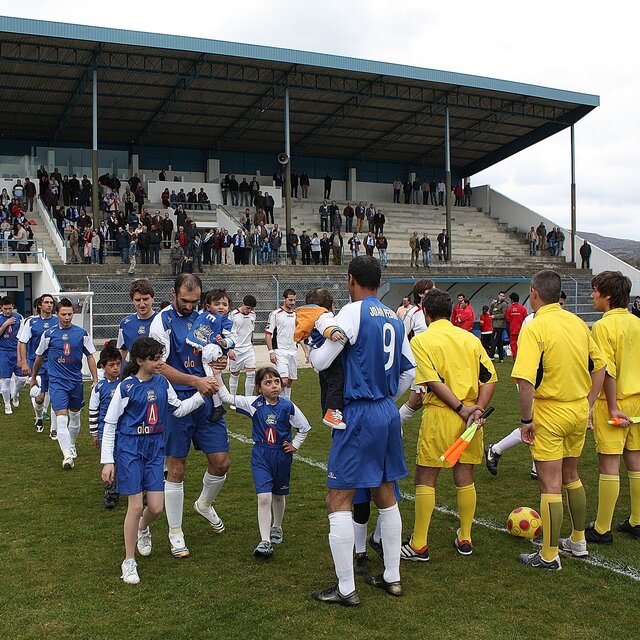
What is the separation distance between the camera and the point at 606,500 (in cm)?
581

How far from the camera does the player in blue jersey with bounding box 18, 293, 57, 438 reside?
392 inches

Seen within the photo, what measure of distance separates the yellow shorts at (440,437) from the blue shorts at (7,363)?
9.32m

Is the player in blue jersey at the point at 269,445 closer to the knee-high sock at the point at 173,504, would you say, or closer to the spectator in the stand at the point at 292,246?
the knee-high sock at the point at 173,504

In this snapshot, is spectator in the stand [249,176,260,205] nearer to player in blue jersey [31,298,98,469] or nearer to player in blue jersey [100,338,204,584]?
player in blue jersey [31,298,98,469]

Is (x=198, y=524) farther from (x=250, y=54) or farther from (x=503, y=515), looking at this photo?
(x=250, y=54)

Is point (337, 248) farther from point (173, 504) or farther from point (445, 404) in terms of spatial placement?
point (445, 404)

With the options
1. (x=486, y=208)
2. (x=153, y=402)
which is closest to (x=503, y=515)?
(x=153, y=402)

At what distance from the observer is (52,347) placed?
354 inches

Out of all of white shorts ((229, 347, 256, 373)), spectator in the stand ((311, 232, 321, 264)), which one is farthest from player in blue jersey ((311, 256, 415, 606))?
spectator in the stand ((311, 232, 321, 264))

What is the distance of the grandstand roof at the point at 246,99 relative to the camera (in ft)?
89.4

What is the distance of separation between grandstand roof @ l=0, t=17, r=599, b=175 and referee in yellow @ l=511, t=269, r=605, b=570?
24.5m

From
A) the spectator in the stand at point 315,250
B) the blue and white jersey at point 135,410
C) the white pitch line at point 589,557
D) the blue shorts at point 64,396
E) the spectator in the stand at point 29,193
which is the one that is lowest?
the white pitch line at point 589,557

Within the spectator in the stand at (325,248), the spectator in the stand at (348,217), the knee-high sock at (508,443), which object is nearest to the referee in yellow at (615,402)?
the knee-high sock at (508,443)

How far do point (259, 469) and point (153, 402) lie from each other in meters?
0.98
